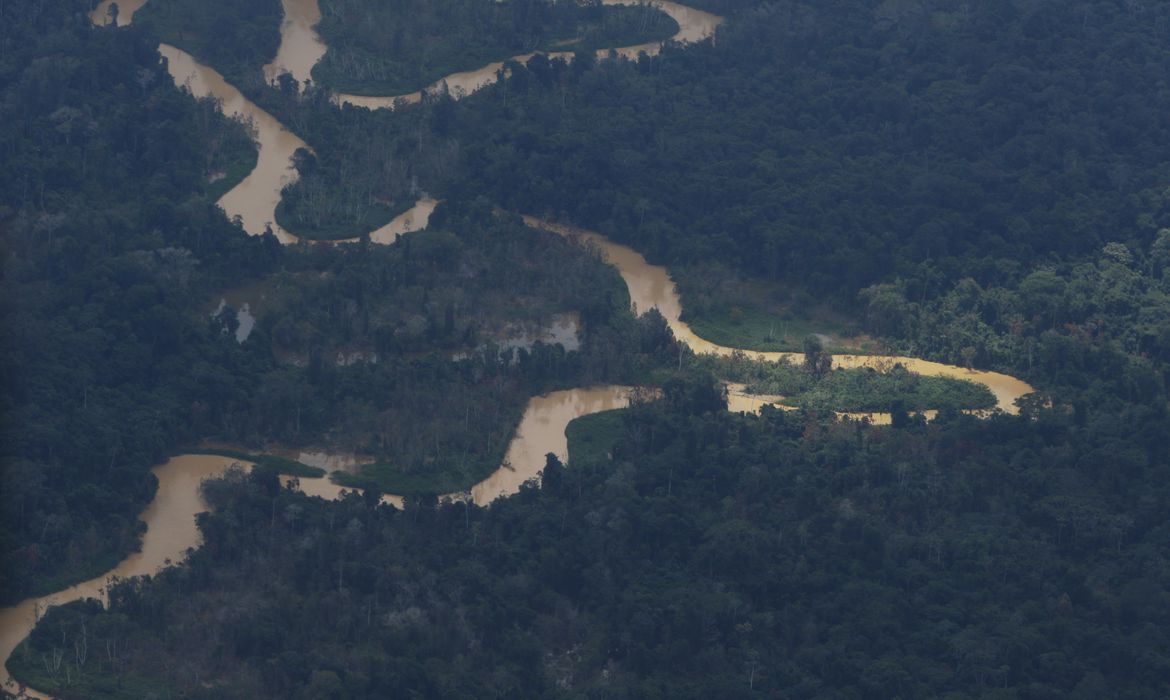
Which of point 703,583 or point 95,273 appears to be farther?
point 95,273

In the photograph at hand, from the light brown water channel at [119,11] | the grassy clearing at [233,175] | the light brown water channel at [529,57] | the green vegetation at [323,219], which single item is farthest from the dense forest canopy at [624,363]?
the light brown water channel at [529,57]

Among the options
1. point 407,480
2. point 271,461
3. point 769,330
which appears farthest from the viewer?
point 769,330

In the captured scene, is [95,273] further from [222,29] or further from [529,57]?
[529,57]

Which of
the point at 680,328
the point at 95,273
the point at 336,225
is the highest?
the point at 95,273

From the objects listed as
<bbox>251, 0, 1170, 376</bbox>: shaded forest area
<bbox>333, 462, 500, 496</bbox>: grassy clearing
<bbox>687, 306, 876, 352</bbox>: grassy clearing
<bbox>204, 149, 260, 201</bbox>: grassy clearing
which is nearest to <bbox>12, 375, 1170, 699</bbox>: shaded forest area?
<bbox>333, 462, 500, 496</bbox>: grassy clearing

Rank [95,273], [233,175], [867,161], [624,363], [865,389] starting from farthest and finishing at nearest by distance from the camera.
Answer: [867,161], [233,175], [624,363], [95,273], [865,389]

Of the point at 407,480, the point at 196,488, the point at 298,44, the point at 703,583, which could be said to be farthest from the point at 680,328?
the point at 298,44

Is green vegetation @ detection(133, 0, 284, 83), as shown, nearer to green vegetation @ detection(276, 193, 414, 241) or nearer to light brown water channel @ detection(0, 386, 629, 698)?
green vegetation @ detection(276, 193, 414, 241)

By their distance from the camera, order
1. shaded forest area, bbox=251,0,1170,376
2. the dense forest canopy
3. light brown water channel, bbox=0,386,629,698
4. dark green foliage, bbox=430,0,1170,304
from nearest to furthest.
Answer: the dense forest canopy, light brown water channel, bbox=0,386,629,698, shaded forest area, bbox=251,0,1170,376, dark green foliage, bbox=430,0,1170,304
